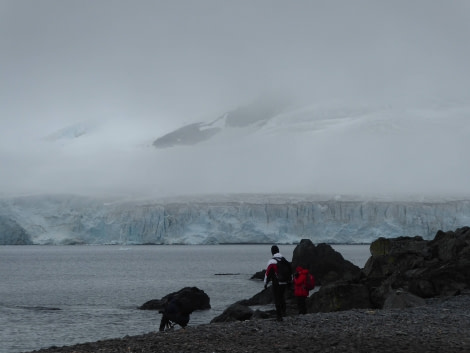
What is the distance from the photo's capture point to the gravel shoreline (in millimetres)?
13039

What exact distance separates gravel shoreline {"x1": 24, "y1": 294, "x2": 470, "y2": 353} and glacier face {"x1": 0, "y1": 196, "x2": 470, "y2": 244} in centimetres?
8915

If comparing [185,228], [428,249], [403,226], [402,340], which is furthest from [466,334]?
[185,228]

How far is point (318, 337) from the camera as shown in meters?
14.0

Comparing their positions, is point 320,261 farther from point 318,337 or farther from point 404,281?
point 318,337

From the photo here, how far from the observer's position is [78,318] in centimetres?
3500

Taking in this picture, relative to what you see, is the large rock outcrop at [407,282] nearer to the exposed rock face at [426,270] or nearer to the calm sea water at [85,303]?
the exposed rock face at [426,270]

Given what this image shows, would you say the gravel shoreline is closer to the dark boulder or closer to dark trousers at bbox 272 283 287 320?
dark trousers at bbox 272 283 287 320

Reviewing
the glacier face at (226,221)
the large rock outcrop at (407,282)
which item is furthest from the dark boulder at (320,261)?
the glacier face at (226,221)

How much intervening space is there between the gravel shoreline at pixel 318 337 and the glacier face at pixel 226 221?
89151 mm

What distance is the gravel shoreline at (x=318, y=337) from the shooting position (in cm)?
1304

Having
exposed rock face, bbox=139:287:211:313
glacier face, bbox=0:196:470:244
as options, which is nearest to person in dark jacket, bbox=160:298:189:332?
exposed rock face, bbox=139:287:211:313

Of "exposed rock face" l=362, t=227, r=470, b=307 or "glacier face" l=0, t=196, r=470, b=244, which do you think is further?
"glacier face" l=0, t=196, r=470, b=244

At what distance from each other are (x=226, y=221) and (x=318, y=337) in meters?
96.3

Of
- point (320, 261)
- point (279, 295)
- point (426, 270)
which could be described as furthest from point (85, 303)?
point (279, 295)
